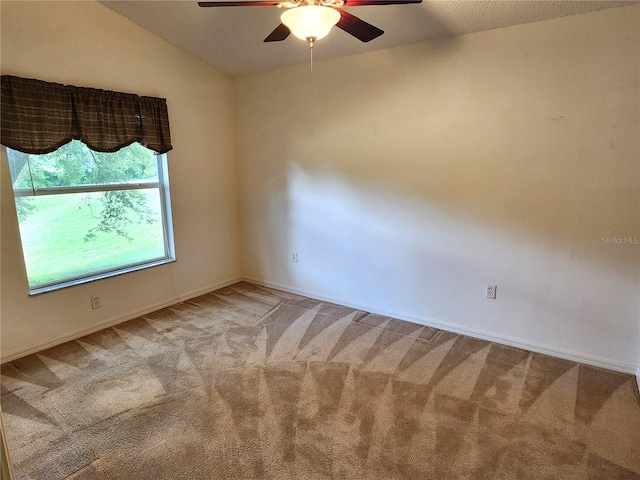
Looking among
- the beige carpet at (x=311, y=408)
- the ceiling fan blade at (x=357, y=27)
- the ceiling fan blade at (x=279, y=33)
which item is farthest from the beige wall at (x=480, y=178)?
the ceiling fan blade at (x=279, y=33)

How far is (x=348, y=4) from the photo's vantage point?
175 centimetres

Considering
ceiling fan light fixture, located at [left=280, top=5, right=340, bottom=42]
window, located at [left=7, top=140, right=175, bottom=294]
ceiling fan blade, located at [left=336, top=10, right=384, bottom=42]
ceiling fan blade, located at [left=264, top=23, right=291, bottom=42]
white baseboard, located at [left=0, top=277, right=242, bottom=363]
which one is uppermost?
ceiling fan blade, located at [left=264, top=23, right=291, bottom=42]

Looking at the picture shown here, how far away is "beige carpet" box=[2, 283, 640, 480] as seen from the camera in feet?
5.79

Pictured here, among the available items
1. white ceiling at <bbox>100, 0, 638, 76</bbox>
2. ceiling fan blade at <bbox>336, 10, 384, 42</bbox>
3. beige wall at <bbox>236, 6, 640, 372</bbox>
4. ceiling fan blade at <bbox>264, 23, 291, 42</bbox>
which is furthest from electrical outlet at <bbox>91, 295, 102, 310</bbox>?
ceiling fan blade at <bbox>336, 10, 384, 42</bbox>

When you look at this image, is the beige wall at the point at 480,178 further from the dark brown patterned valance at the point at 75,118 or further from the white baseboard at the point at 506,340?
the dark brown patterned valance at the point at 75,118

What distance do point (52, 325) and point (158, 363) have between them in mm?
1003

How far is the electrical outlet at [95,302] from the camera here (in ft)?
10.3

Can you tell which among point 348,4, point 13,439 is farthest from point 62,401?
point 348,4

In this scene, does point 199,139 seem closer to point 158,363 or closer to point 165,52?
point 165,52

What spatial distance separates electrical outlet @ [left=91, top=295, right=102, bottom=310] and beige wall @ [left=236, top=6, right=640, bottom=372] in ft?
6.24

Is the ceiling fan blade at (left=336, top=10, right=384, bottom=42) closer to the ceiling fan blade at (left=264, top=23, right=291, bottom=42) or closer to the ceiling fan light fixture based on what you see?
the ceiling fan light fixture

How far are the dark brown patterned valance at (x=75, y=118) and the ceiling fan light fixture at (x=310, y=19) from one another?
79.2 inches

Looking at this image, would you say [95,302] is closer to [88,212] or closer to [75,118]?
[88,212]

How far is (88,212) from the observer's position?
3102 mm
